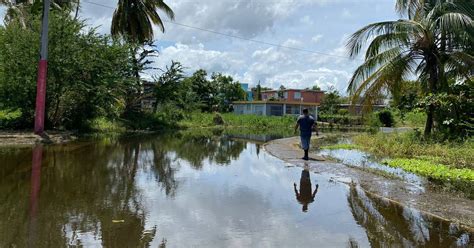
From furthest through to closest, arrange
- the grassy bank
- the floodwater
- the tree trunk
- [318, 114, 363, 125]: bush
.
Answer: [318, 114, 363, 125]: bush, the tree trunk, the grassy bank, the floodwater

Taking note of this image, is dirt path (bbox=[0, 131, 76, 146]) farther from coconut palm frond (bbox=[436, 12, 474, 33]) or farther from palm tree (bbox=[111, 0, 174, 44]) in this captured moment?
coconut palm frond (bbox=[436, 12, 474, 33])

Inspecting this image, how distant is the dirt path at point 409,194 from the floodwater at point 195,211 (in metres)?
0.31

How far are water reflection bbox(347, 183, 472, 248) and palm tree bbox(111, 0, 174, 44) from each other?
27.7m

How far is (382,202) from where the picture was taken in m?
7.61

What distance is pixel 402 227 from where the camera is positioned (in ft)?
19.8

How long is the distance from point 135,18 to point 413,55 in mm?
21766

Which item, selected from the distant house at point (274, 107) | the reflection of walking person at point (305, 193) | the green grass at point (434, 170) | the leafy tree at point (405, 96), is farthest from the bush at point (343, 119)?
the reflection of walking person at point (305, 193)

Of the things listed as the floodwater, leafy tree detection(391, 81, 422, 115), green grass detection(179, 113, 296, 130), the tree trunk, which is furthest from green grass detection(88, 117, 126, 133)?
the tree trunk

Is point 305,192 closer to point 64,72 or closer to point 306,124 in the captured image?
point 306,124

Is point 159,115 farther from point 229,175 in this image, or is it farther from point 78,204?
point 78,204

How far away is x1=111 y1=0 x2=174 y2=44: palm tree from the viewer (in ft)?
105

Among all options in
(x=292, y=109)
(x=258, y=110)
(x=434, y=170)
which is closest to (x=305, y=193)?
(x=434, y=170)

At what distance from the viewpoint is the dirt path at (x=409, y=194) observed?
6.75 metres

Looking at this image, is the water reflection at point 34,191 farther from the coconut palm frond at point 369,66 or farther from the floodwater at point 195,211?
the coconut palm frond at point 369,66
